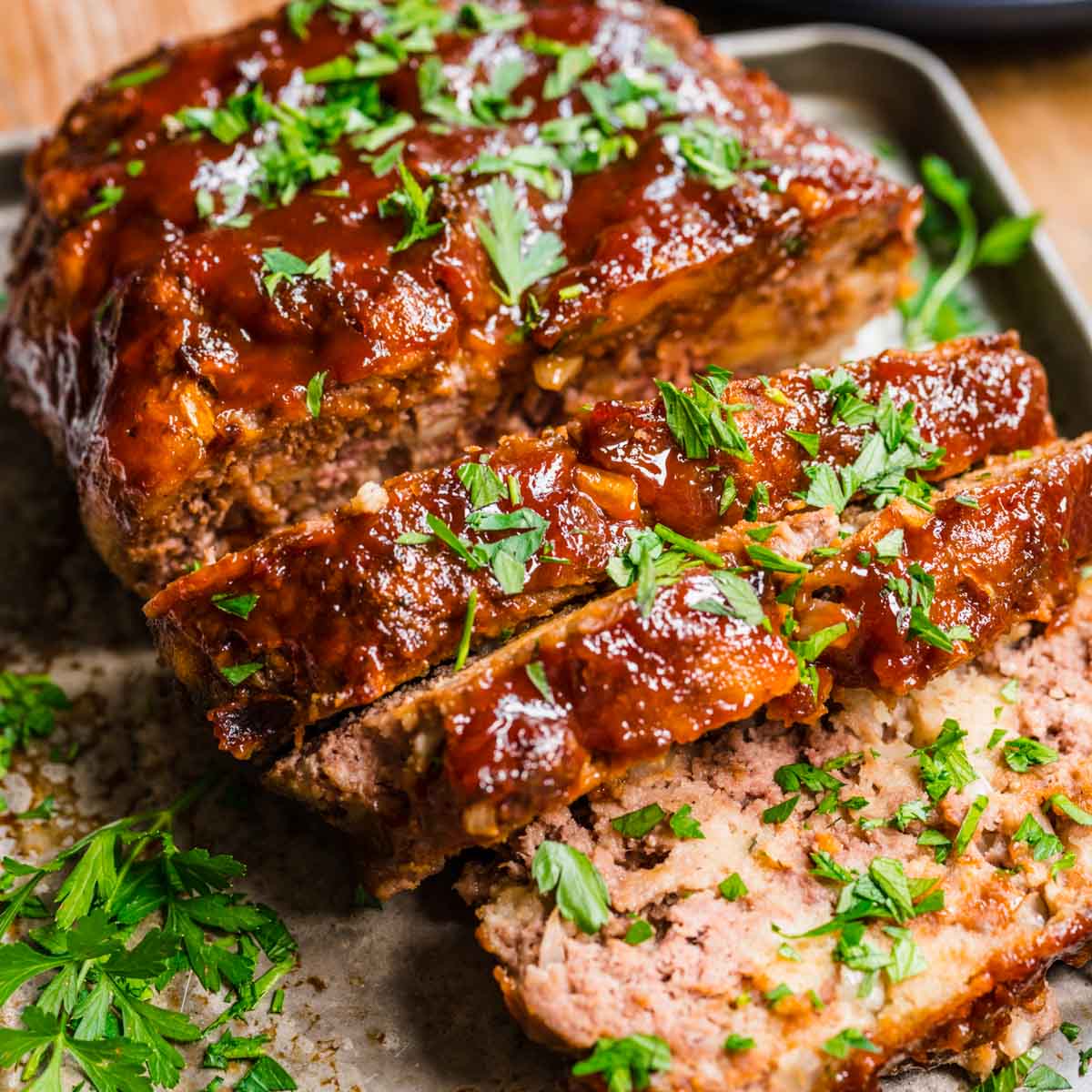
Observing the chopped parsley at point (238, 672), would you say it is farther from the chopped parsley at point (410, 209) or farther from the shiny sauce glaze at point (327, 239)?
the chopped parsley at point (410, 209)

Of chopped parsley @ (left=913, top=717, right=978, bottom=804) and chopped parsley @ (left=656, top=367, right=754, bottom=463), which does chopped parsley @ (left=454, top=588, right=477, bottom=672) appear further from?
chopped parsley @ (left=913, top=717, right=978, bottom=804)

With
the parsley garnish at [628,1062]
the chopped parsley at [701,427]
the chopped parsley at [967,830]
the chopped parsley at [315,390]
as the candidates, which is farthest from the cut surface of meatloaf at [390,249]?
the parsley garnish at [628,1062]

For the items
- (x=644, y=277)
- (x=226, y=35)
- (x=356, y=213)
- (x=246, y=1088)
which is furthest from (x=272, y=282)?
(x=246, y=1088)

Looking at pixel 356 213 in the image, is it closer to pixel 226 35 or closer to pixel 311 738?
pixel 226 35

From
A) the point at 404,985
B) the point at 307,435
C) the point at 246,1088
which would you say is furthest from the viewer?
the point at 307,435

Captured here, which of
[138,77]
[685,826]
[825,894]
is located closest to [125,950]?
[685,826]

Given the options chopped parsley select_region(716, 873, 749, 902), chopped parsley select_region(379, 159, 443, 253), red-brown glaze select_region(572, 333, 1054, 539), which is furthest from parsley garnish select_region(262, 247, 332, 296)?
chopped parsley select_region(716, 873, 749, 902)
